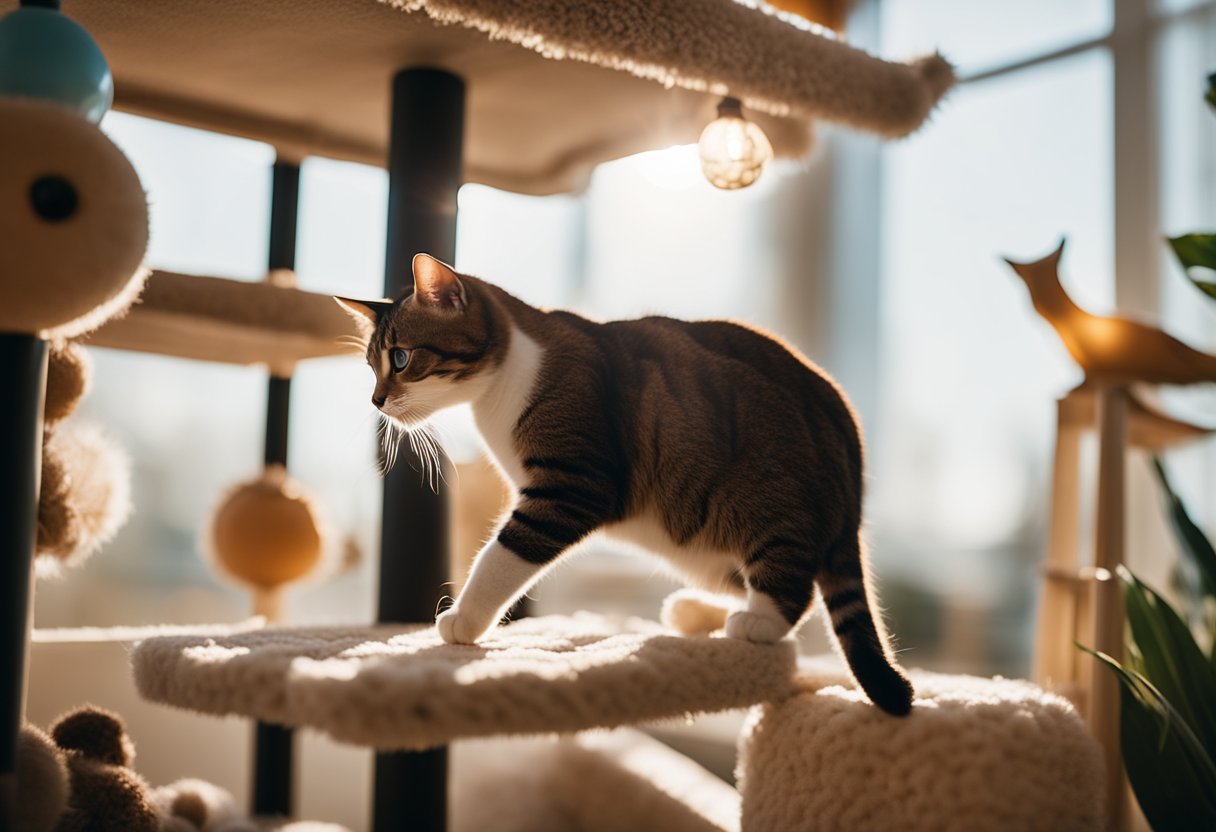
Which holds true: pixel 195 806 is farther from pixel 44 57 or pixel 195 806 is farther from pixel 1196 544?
pixel 1196 544

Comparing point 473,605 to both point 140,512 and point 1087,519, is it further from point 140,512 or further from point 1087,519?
point 1087,519

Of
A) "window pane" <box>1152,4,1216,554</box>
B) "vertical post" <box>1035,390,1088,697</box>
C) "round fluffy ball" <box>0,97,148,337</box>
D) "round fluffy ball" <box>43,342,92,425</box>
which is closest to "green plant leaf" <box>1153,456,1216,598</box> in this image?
"vertical post" <box>1035,390,1088,697</box>

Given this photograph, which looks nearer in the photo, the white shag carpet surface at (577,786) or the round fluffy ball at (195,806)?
the round fluffy ball at (195,806)

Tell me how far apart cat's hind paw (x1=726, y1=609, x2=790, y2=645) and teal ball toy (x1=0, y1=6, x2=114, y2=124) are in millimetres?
668

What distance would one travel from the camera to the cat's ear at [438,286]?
0.87m

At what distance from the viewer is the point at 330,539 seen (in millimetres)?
1411

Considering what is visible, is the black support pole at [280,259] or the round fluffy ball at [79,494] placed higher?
the black support pole at [280,259]

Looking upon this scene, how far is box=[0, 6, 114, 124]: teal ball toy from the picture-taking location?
2.25 feet

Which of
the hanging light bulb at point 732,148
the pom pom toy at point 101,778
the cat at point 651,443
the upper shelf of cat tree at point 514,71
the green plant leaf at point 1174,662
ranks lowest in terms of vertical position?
the pom pom toy at point 101,778

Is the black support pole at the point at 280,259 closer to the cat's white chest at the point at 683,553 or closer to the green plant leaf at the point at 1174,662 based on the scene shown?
the cat's white chest at the point at 683,553

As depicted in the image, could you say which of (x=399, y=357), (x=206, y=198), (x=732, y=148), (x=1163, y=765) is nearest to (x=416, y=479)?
(x=399, y=357)

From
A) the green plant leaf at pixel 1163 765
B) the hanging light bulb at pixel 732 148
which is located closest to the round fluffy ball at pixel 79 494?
the hanging light bulb at pixel 732 148

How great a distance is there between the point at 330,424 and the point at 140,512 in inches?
15.6

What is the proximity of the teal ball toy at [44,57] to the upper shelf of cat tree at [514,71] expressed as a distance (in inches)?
9.8
